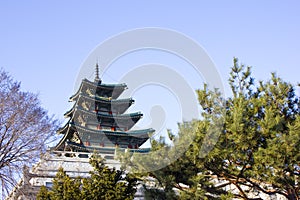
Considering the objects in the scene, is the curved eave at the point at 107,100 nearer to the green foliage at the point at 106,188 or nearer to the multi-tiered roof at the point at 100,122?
the multi-tiered roof at the point at 100,122

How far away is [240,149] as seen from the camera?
9.52 metres

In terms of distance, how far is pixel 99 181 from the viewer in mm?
10242

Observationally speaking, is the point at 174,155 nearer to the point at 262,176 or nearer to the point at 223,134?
the point at 223,134

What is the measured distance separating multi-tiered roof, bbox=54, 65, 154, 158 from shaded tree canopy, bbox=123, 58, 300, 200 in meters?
18.5

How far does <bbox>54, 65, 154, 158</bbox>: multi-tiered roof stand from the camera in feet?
94.4

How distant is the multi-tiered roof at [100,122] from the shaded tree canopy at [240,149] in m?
18.5

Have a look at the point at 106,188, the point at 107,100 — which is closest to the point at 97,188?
the point at 106,188

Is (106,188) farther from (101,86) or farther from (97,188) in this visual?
(101,86)

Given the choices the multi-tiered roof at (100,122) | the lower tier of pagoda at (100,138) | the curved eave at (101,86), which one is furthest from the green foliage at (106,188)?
the curved eave at (101,86)

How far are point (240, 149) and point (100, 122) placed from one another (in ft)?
69.9

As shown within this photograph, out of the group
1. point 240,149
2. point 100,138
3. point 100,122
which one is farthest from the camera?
point 100,122

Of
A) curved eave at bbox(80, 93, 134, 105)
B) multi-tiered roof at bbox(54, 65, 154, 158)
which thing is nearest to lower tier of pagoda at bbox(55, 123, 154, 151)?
multi-tiered roof at bbox(54, 65, 154, 158)

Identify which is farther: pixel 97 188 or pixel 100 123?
pixel 100 123

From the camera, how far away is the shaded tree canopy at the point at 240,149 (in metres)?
8.92
